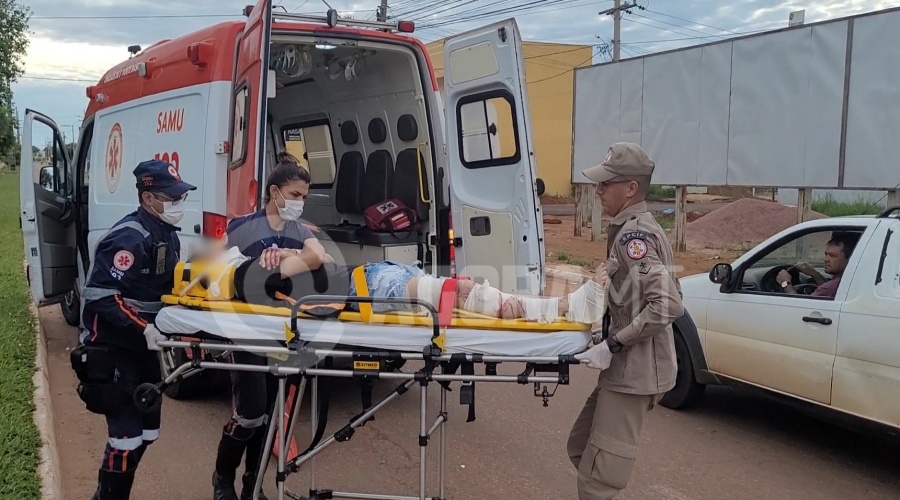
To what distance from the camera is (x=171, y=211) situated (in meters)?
3.37

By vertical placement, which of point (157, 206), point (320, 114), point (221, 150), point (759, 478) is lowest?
point (759, 478)

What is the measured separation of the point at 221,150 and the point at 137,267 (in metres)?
1.62

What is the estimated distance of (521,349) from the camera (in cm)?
291

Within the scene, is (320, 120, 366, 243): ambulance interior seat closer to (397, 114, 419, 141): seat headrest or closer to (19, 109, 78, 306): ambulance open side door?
(397, 114, 419, 141): seat headrest

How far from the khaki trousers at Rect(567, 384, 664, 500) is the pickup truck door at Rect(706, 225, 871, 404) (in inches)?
71.2

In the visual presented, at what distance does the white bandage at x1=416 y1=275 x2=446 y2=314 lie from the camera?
3.26 m

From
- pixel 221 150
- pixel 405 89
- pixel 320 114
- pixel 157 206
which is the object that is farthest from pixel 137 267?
pixel 320 114

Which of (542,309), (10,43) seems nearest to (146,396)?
(542,309)

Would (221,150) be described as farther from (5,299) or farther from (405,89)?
(5,299)

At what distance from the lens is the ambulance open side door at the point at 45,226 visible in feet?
21.9

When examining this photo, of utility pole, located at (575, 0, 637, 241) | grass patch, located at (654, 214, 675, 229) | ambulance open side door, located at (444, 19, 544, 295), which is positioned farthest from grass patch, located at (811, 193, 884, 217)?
ambulance open side door, located at (444, 19, 544, 295)

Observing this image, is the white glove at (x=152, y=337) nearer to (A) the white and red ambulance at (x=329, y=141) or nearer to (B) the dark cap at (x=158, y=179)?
(B) the dark cap at (x=158, y=179)

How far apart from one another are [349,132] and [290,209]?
3.73m

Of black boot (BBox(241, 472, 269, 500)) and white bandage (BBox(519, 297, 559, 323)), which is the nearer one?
white bandage (BBox(519, 297, 559, 323))
